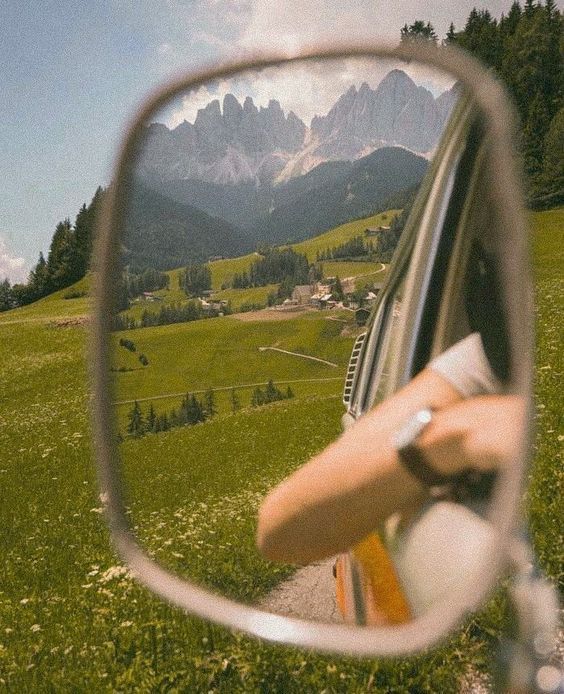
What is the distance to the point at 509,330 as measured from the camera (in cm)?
96

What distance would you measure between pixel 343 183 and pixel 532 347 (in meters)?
0.58

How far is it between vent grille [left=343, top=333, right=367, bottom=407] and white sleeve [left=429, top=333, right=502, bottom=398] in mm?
289

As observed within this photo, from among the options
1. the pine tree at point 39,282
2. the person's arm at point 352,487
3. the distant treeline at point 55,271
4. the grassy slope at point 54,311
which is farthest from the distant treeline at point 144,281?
the pine tree at point 39,282

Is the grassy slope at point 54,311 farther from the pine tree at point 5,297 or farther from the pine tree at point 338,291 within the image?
the pine tree at point 338,291

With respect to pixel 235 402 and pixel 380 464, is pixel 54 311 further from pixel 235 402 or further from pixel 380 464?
pixel 380 464

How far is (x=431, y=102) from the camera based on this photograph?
48.1 inches

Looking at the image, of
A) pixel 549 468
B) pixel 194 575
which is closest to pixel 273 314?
pixel 194 575

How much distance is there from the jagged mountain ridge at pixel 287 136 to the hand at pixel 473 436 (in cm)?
51

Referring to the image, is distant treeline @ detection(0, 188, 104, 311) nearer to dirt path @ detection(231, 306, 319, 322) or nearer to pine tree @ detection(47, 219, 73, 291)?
pine tree @ detection(47, 219, 73, 291)

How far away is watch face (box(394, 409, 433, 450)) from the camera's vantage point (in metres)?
0.93

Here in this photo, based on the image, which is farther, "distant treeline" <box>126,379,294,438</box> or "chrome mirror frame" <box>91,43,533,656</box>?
"distant treeline" <box>126,379,294,438</box>

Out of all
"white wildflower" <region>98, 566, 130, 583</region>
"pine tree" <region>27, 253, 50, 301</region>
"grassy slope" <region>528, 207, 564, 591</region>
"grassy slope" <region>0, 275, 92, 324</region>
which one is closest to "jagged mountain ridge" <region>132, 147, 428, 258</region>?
"grassy slope" <region>528, 207, 564, 591</region>

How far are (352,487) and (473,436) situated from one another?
0.56 feet

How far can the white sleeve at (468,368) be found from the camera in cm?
97
